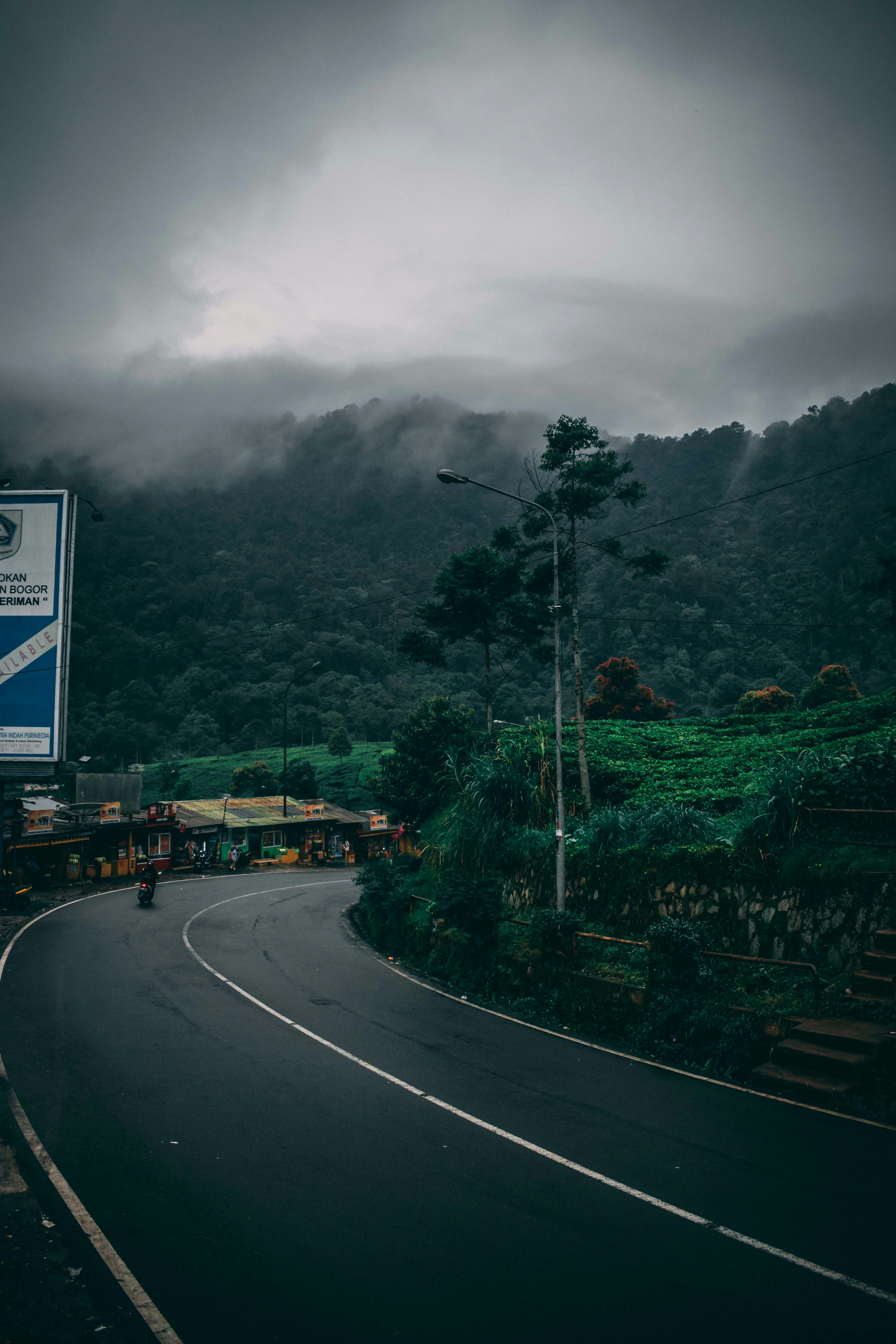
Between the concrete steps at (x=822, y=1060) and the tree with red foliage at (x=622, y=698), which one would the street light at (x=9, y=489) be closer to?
the concrete steps at (x=822, y=1060)

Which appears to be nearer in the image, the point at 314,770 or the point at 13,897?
the point at 13,897

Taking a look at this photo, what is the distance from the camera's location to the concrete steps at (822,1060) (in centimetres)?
902

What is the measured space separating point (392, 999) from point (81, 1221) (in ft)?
29.1

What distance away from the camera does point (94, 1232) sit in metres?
6.32

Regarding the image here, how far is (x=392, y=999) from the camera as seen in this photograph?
588 inches

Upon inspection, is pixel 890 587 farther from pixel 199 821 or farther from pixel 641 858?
pixel 199 821

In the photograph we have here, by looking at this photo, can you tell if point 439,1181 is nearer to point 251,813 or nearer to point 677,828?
point 677,828

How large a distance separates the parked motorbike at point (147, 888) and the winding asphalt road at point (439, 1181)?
1594cm

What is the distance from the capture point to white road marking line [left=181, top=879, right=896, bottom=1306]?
221 inches

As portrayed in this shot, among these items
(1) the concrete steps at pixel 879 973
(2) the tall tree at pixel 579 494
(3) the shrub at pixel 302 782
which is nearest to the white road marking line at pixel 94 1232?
(1) the concrete steps at pixel 879 973

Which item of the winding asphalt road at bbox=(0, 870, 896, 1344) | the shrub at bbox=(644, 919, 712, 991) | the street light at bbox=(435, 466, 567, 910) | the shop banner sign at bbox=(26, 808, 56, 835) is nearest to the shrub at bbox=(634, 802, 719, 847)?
the street light at bbox=(435, 466, 567, 910)

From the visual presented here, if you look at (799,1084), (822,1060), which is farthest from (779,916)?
(799,1084)

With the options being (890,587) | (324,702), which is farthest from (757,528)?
(890,587)

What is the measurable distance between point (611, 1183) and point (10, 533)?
93.4 feet
